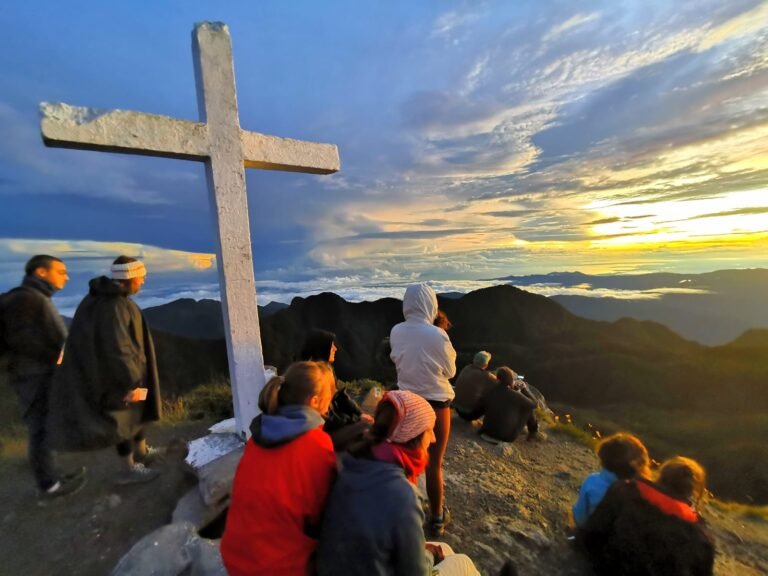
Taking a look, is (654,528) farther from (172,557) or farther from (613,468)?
(172,557)

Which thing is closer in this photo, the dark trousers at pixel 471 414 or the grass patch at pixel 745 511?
the grass patch at pixel 745 511

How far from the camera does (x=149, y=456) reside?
3695 mm

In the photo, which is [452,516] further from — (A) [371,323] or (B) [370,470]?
(A) [371,323]

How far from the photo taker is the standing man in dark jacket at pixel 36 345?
10.1 feet

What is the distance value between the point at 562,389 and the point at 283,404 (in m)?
25.0

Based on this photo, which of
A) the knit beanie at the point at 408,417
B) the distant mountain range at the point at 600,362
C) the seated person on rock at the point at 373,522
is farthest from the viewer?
the distant mountain range at the point at 600,362

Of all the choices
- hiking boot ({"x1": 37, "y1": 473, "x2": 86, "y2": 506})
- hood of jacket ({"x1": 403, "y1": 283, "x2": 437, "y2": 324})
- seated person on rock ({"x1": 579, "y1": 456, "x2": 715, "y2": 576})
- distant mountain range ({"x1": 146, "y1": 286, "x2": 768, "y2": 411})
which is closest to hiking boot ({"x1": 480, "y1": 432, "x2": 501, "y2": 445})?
seated person on rock ({"x1": 579, "y1": 456, "x2": 715, "y2": 576})

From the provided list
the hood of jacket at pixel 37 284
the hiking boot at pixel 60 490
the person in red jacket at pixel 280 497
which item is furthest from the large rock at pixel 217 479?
the hood of jacket at pixel 37 284

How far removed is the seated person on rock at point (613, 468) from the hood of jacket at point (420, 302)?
1.58 metres

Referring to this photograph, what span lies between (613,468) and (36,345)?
4453 millimetres

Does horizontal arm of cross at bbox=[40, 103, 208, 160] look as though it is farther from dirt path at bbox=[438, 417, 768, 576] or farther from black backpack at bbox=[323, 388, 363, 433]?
dirt path at bbox=[438, 417, 768, 576]

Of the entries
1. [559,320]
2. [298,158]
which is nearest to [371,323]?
[559,320]

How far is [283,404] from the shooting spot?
1.71 metres

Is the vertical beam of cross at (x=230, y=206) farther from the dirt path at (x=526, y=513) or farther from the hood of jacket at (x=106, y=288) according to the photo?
the dirt path at (x=526, y=513)
